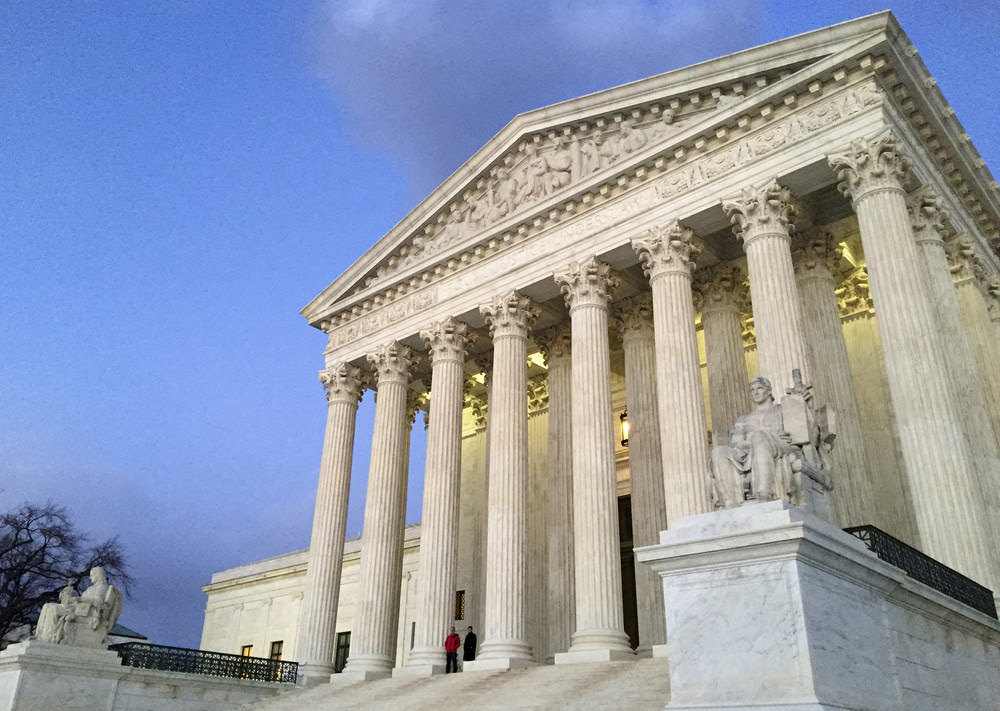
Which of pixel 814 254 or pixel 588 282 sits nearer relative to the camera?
pixel 814 254

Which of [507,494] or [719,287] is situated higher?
A: [719,287]

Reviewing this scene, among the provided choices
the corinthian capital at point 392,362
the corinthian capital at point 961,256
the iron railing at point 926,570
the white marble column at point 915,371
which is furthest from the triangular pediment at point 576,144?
the iron railing at point 926,570

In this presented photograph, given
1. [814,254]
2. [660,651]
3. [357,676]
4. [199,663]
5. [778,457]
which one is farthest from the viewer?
[357,676]

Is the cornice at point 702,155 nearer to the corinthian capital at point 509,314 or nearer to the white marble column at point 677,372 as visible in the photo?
the white marble column at point 677,372

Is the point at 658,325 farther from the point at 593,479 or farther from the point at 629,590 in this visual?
the point at 629,590

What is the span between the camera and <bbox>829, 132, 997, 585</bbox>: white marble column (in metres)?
15.5

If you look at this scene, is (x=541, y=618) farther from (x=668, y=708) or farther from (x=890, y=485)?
(x=668, y=708)

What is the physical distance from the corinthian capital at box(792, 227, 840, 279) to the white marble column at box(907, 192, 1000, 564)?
2.97m

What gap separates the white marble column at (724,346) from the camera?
22.6 m

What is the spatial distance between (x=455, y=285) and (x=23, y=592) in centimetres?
3091

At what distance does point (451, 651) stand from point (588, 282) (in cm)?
1100

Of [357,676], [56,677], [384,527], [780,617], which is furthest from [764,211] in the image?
[56,677]

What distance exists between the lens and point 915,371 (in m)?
16.8

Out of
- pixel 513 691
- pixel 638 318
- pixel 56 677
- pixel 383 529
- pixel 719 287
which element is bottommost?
pixel 513 691
